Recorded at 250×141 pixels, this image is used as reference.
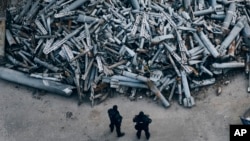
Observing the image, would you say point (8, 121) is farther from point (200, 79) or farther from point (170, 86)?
point (200, 79)

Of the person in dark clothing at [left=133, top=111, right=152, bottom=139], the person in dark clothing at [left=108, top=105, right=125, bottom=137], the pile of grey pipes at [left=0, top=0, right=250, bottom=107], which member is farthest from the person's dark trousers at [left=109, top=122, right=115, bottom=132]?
the pile of grey pipes at [left=0, top=0, right=250, bottom=107]

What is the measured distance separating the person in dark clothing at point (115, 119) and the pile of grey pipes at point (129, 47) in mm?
1648

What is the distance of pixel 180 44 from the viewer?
1641 centimetres

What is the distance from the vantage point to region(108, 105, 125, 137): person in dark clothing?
47.0ft

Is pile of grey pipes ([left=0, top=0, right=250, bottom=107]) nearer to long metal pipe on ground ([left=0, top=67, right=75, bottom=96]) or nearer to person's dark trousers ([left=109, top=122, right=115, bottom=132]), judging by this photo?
long metal pipe on ground ([left=0, top=67, right=75, bottom=96])

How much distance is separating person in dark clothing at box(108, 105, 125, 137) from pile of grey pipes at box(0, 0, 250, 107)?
1648mm

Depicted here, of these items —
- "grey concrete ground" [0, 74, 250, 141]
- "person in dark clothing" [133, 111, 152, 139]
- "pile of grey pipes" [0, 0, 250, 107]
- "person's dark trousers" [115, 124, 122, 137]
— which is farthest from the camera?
"pile of grey pipes" [0, 0, 250, 107]

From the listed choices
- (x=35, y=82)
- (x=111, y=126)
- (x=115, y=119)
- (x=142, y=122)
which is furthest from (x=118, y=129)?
(x=35, y=82)

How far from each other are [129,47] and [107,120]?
2.64 m

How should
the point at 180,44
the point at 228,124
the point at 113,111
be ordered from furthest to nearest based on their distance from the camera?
the point at 180,44 → the point at 228,124 → the point at 113,111

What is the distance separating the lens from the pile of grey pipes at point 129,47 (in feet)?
53.3

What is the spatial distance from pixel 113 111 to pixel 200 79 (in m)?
3.75

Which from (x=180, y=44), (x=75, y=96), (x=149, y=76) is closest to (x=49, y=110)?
(x=75, y=96)

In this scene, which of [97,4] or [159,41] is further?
[97,4]
